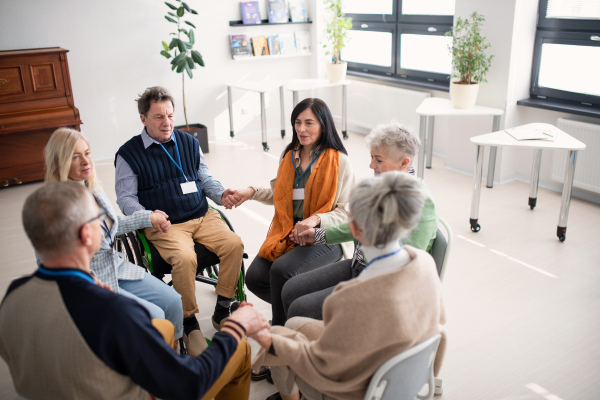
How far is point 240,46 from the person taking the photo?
654 cm

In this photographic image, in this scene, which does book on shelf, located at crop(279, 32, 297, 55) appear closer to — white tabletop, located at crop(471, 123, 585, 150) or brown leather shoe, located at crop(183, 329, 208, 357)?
white tabletop, located at crop(471, 123, 585, 150)

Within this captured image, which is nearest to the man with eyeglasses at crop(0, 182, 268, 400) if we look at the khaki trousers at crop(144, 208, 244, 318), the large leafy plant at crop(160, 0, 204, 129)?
the khaki trousers at crop(144, 208, 244, 318)

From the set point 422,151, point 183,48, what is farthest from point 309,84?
point 422,151

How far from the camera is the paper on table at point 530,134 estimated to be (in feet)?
12.4

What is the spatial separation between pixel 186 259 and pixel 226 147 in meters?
3.97

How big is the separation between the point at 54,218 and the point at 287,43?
587 cm

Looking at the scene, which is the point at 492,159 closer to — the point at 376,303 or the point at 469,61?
the point at 469,61

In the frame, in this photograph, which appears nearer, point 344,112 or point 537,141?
point 537,141

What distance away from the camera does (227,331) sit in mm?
1666

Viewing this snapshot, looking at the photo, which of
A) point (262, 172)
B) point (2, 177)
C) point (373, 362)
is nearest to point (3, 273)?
point (2, 177)

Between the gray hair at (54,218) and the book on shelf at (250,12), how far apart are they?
216 inches

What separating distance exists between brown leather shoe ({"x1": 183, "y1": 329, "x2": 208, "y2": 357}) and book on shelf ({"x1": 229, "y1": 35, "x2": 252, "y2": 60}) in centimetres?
454

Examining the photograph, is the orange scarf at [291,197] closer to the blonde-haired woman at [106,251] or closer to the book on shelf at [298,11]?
the blonde-haired woman at [106,251]

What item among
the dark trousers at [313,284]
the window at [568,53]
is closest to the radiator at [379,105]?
the window at [568,53]
